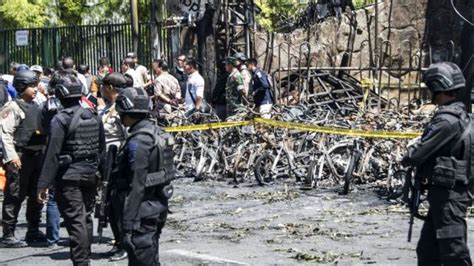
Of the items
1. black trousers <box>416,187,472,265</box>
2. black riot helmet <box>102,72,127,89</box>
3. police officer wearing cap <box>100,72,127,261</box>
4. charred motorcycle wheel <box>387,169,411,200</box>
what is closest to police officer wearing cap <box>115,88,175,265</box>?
black trousers <box>416,187,472,265</box>

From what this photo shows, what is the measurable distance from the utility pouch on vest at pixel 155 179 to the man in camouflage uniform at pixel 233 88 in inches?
418

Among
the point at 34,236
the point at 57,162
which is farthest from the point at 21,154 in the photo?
the point at 57,162

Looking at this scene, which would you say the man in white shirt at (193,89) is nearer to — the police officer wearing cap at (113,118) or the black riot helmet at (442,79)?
the police officer wearing cap at (113,118)

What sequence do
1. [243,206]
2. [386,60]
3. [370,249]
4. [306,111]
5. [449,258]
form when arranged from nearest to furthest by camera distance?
[449,258] < [370,249] < [243,206] < [306,111] < [386,60]

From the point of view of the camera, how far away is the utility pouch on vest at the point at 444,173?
8.10 meters

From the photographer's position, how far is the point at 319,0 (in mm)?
27391

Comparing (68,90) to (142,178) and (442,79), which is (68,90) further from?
(442,79)

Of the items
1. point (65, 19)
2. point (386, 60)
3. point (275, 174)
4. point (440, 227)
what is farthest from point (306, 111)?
point (65, 19)

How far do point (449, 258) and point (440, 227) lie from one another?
0.25m

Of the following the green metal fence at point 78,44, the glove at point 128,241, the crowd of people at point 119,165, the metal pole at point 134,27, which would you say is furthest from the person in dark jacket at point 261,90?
the glove at point 128,241

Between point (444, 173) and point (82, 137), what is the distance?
12.2ft

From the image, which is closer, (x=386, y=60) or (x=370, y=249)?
(x=370, y=249)

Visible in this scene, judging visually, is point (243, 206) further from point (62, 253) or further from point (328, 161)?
point (62, 253)

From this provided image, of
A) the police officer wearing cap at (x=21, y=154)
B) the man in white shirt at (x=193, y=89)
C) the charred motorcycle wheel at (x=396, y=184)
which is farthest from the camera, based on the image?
the man in white shirt at (x=193, y=89)
